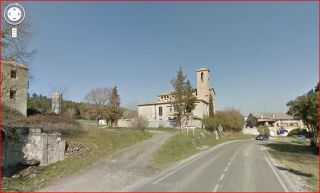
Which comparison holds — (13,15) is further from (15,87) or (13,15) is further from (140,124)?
(140,124)

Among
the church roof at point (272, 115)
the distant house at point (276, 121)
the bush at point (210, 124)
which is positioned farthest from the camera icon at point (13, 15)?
the church roof at point (272, 115)

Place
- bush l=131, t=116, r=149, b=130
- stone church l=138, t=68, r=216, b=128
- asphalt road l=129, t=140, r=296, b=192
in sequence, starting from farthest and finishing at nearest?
stone church l=138, t=68, r=216, b=128
bush l=131, t=116, r=149, b=130
asphalt road l=129, t=140, r=296, b=192

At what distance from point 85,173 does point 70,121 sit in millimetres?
16627

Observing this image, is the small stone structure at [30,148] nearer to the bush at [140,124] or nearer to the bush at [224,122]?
the bush at [140,124]

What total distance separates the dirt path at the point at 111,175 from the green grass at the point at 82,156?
2.89 feet

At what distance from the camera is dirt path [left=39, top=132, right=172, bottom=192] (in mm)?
13523

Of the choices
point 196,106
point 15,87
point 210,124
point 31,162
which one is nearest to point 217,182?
point 31,162

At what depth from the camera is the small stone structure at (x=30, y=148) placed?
19.8m

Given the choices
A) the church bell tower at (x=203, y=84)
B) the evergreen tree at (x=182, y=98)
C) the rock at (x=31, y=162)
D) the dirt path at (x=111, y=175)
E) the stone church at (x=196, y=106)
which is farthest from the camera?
the church bell tower at (x=203, y=84)

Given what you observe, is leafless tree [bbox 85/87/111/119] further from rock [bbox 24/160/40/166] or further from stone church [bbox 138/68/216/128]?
rock [bbox 24/160/40/166]

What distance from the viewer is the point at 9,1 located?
18344mm

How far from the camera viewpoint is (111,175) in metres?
17.0

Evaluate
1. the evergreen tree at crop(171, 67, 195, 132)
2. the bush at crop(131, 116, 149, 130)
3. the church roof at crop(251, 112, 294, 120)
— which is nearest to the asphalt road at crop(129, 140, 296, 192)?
the bush at crop(131, 116, 149, 130)

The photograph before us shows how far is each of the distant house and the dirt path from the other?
9011 cm
